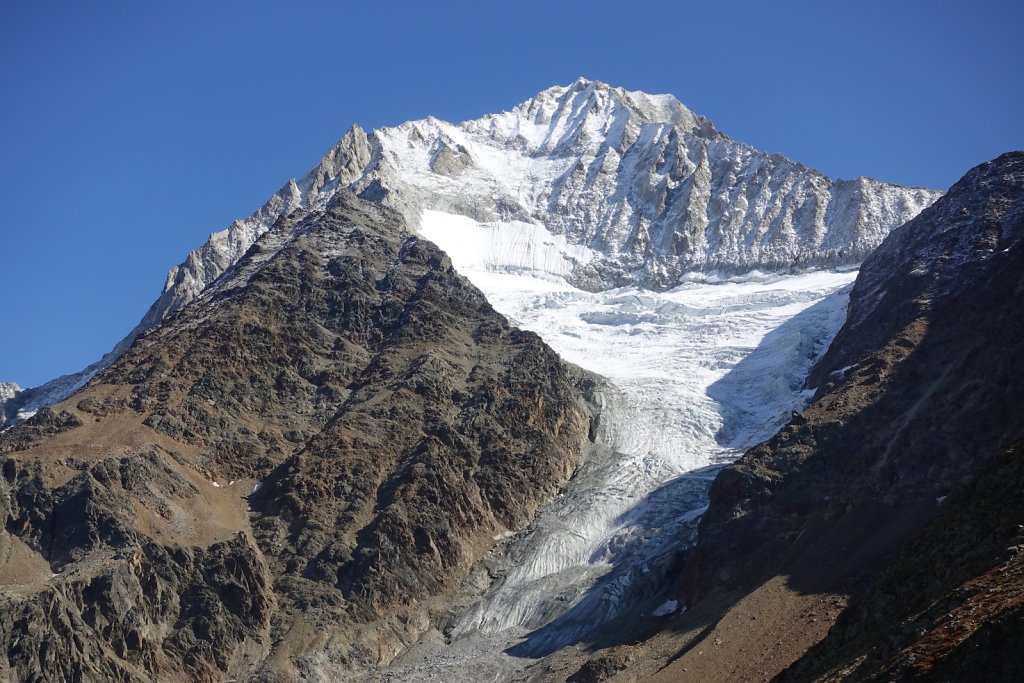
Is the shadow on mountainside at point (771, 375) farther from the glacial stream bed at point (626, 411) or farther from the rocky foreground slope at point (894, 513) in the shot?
the rocky foreground slope at point (894, 513)

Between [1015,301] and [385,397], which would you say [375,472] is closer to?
[385,397]

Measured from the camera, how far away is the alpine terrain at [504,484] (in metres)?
61.9

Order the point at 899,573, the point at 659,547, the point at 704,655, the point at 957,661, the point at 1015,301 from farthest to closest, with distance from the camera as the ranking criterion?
1. the point at 659,547
2. the point at 1015,301
3. the point at 704,655
4. the point at 899,573
5. the point at 957,661

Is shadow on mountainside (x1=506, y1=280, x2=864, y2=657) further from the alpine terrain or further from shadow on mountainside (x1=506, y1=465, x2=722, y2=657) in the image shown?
the alpine terrain

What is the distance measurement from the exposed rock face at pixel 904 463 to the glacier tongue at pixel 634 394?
891 centimetres

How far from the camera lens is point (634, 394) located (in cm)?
12150

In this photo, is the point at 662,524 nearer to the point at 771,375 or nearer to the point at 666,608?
the point at 666,608

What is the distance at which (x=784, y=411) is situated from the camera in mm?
113250

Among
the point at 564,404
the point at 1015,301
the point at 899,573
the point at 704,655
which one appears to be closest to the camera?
the point at 899,573

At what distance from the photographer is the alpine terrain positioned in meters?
61.9

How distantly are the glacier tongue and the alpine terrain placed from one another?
1.51 feet

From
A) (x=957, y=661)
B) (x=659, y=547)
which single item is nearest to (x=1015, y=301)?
(x=659, y=547)

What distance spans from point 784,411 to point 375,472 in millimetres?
42827

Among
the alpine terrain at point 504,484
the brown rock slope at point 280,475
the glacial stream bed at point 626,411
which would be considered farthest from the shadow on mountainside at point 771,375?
the brown rock slope at point 280,475
